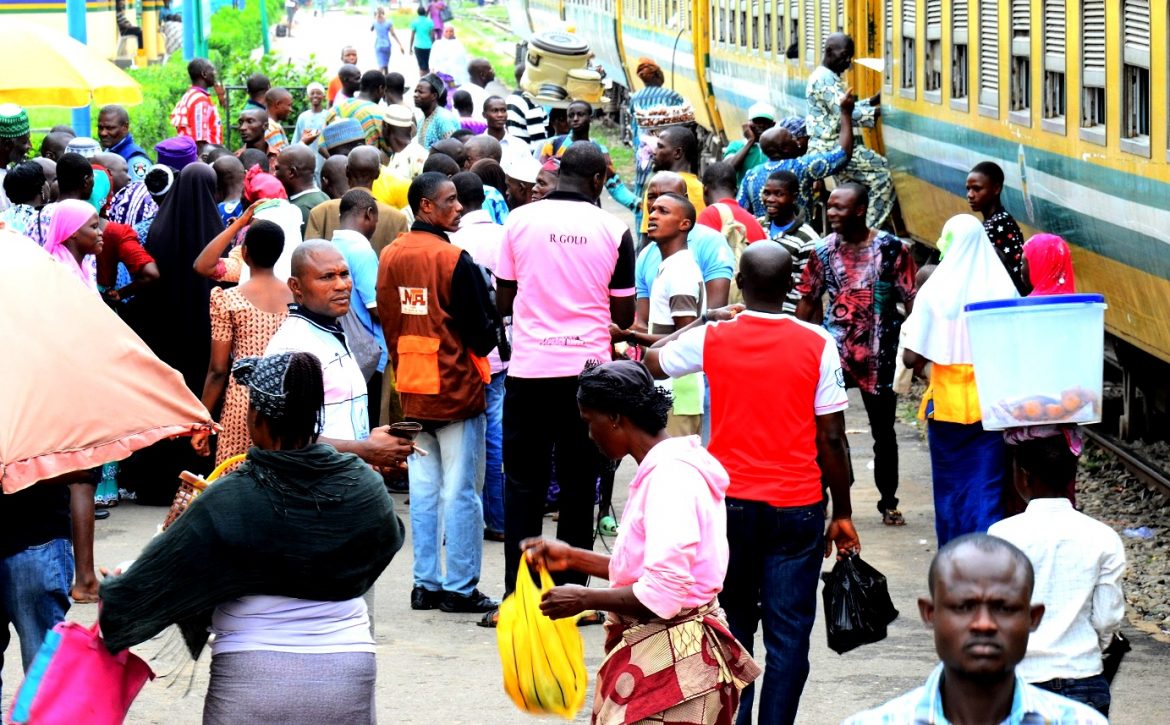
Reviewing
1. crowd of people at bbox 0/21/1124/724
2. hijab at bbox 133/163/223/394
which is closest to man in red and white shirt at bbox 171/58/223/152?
crowd of people at bbox 0/21/1124/724

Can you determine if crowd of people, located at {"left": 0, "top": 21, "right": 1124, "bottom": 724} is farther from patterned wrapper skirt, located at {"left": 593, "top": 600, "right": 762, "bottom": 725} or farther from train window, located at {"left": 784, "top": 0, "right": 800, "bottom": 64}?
train window, located at {"left": 784, "top": 0, "right": 800, "bottom": 64}

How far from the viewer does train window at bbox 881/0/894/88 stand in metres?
14.8

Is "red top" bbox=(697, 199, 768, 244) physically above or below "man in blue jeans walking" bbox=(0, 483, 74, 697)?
above

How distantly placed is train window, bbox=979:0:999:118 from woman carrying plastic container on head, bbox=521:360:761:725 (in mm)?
7634

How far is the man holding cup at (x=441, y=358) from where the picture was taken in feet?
24.0

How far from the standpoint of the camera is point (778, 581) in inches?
216

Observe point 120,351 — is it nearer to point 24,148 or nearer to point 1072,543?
point 1072,543

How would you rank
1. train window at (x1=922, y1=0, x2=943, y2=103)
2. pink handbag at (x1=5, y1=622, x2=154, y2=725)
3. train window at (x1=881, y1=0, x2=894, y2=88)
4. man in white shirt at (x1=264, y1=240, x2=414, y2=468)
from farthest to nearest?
train window at (x1=881, y1=0, x2=894, y2=88) < train window at (x1=922, y1=0, x2=943, y2=103) < man in white shirt at (x1=264, y1=240, x2=414, y2=468) < pink handbag at (x1=5, y1=622, x2=154, y2=725)

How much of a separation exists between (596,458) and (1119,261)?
3302 millimetres

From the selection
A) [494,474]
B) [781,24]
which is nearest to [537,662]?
[494,474]

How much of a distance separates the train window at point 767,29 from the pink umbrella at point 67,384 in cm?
1584

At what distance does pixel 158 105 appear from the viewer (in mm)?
22609

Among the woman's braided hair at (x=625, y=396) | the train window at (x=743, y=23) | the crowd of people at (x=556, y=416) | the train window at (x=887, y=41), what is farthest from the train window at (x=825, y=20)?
the woman's braided hair at (x=625, y=396)

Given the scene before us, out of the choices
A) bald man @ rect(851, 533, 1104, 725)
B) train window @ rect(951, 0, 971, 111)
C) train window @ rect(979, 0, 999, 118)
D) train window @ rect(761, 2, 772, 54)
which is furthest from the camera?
train window @ rect(761, 2, 772, 54)
